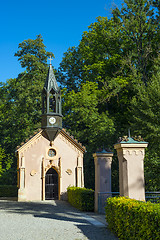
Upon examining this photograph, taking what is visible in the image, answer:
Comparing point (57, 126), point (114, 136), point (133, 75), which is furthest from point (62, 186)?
point (133, 75)

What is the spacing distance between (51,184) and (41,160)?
7.81 feet

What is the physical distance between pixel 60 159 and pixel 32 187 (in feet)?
10.9

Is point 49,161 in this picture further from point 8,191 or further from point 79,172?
point 8,191

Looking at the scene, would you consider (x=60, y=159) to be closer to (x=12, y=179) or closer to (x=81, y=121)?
(x=81, y=121)

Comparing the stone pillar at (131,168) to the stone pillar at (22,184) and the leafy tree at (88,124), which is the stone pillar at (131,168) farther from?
the leafy tree at (88,124)

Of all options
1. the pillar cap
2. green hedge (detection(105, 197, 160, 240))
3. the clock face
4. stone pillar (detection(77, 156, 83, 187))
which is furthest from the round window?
green hedge (detection(105, 197, 160, 240))

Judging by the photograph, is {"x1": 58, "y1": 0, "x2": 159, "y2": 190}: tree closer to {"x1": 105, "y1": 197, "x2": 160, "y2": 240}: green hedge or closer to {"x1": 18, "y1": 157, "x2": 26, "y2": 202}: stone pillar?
{"x1": 18, "y1": 157, "x2": 26, "y2": 202}: stone pillar

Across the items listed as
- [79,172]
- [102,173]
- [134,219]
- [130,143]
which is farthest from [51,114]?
[134,219]

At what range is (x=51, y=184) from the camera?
25.5 meters

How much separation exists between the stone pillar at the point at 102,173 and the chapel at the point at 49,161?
983cm

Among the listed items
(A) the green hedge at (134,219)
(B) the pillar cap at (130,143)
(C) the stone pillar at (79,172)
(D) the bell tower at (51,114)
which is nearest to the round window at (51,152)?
(D) the bell tower at (51,114)

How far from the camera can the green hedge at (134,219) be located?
6719 mm

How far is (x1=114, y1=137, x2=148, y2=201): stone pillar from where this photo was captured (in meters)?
10.3

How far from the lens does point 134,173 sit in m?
10.5
